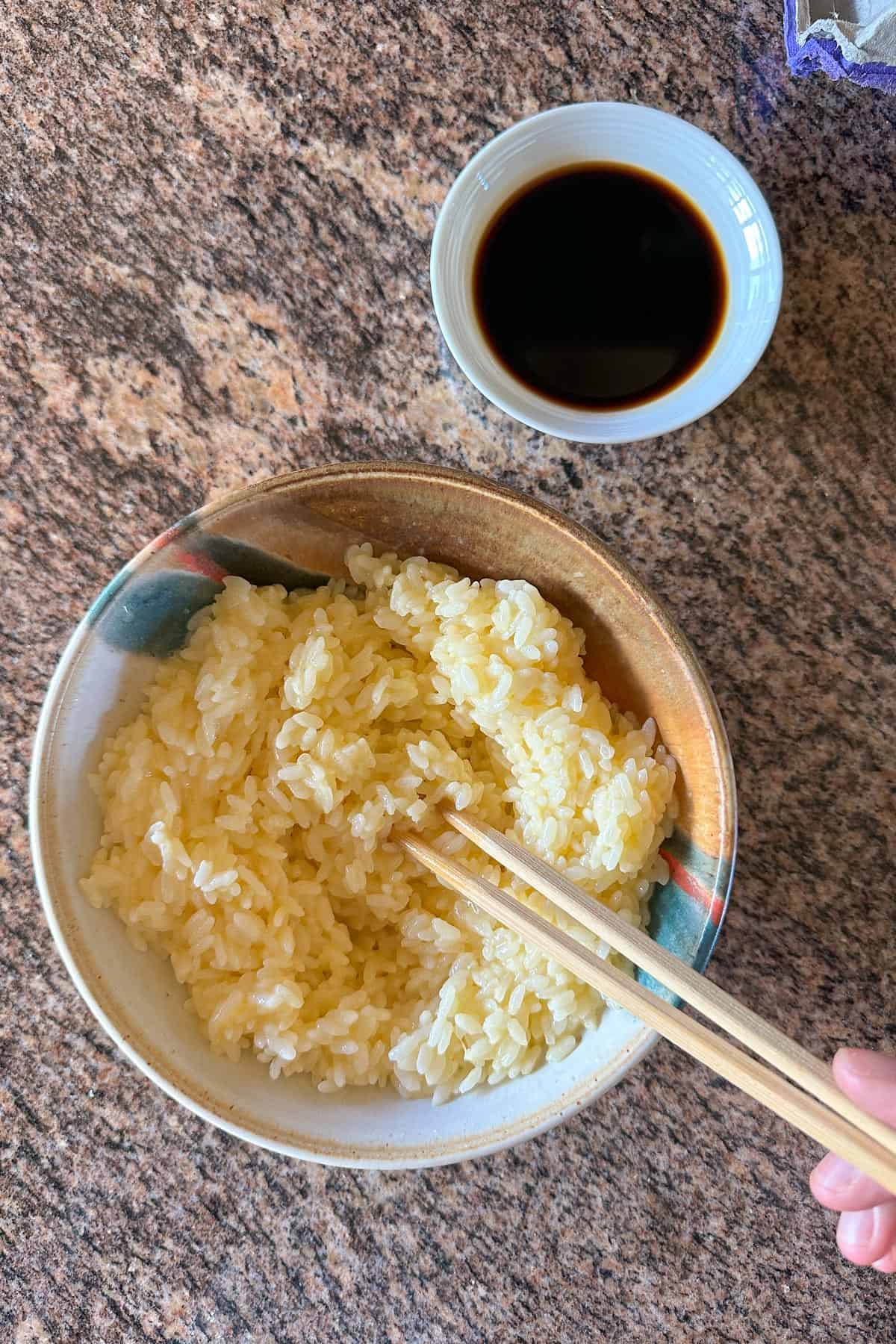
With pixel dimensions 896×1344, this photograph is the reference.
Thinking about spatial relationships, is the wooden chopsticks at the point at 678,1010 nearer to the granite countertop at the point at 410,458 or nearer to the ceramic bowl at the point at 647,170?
the granite countertop at the point at 410,458

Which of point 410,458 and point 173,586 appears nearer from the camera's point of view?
point 173,586

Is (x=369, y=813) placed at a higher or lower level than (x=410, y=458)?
lower

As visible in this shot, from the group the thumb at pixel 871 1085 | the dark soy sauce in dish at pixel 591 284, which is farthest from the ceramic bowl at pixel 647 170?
the thumb at pixel 871 1085

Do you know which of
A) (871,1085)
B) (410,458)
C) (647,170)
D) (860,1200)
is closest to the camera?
(871,1085)

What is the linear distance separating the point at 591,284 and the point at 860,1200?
1100 millimetres

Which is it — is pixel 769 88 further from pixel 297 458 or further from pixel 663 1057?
pixel 663 1057

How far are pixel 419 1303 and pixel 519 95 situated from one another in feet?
5.29

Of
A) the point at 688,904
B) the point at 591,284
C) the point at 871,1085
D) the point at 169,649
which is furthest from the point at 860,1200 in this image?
the point at 591,284

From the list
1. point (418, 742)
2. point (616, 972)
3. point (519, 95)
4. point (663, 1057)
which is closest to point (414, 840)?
point (418, 742)

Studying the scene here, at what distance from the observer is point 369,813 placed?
116cm

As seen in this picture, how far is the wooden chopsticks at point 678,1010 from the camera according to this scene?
922mm

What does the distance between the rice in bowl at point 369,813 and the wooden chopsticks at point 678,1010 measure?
0.19 ft

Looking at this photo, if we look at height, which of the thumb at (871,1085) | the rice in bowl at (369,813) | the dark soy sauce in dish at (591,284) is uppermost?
the dark soy sauce in dish at (591,284)

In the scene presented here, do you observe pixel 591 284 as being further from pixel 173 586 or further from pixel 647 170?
pixel 173 586
